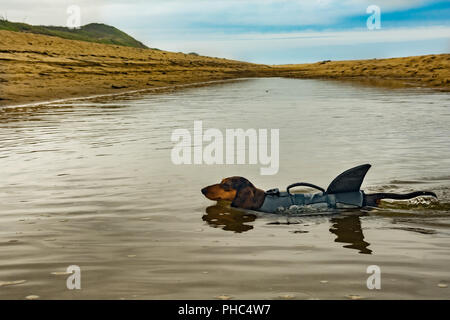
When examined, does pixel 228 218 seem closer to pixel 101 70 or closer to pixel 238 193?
pixel 238 193

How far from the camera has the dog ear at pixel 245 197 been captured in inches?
332

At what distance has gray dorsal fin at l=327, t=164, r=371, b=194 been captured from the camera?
8.10m

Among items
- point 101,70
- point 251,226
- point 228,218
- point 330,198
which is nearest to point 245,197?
point 228,218

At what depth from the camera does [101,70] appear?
56625 millimetres

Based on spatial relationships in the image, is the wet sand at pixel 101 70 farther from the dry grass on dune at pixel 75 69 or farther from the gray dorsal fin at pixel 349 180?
the gray dorsal fin at pixel 349 180

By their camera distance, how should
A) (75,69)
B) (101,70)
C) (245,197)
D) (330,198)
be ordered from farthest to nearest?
(101,70) → (75,69) → (245,197) → (330,198)

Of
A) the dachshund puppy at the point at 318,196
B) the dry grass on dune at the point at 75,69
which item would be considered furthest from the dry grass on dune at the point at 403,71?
the dachshund puppy at the point at 318,196

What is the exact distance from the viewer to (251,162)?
517 inches

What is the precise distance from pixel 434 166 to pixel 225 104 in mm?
21130

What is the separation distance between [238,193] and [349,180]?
1.69m

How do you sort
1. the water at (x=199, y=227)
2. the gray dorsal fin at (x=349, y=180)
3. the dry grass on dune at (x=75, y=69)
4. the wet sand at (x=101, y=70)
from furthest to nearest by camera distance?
1. the wet sand at (x=101, y=70)
2. the dry grass on dune at (x=75, y=69)
3. the gray dorsal fin at (x=349, y=180)
4. the water at (x=199, y=227)

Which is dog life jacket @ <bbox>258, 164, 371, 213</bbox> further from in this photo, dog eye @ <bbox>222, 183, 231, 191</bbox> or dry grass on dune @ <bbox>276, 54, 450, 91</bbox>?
dry grass on dune @ <bbox>276, 54, 450, 91</bbox>

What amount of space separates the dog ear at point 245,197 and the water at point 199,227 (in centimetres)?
15
